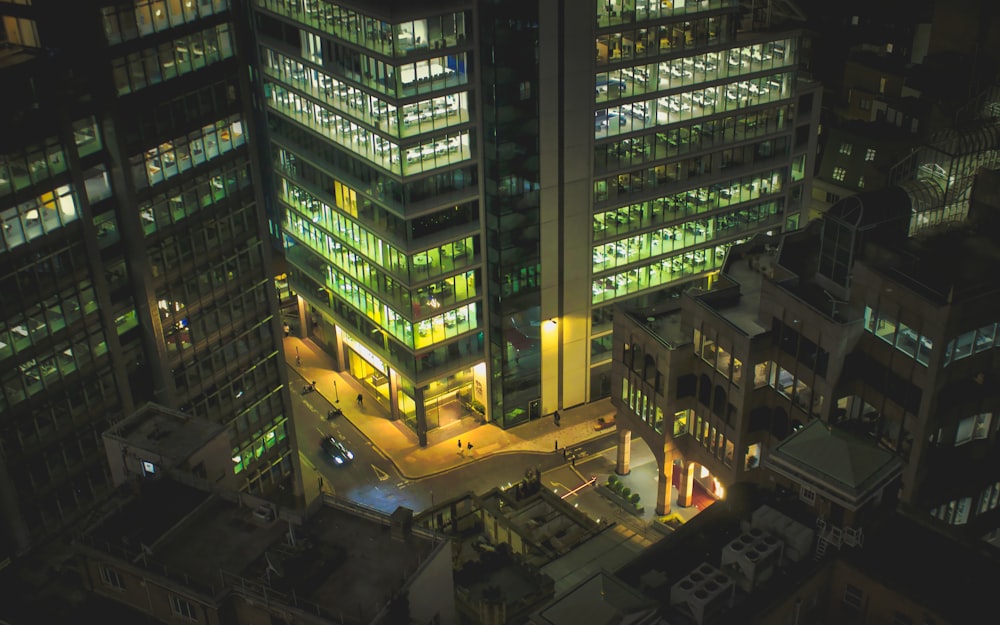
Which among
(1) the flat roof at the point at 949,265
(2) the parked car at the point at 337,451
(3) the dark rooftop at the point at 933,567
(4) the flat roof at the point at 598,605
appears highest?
(1) the flat roof at the point at 949,265

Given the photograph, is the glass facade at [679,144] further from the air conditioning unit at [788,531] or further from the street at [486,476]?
the air conditioning unit at [788,531]

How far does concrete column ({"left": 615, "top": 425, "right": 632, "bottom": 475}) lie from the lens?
11325 cm

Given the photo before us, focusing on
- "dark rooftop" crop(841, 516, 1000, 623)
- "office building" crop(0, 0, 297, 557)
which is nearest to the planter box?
"office building" crop(0, 0, 297, 557)

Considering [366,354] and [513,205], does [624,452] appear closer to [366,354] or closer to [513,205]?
[513,205]

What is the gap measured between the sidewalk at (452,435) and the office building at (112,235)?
24878mm

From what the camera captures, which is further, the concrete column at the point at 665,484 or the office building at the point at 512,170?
the concrete column at the point at 665,484

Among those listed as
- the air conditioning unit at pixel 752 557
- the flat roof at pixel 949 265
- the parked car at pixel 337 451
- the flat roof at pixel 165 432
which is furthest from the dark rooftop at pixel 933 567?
the parked car at pixel 337 451

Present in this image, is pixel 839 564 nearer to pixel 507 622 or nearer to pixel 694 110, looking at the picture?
pixel 507 622

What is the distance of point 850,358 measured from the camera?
8794cm

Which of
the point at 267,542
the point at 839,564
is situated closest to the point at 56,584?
the point at 267,542

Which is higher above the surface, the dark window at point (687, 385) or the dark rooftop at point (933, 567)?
the dark rooftop at point (933, 567)

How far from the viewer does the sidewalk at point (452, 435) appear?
392 feet

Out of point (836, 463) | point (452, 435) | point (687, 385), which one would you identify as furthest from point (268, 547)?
point (452, 435)

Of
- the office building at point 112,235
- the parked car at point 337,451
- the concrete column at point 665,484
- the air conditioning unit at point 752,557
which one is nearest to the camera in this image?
the air conditioning unit at point 752,557
